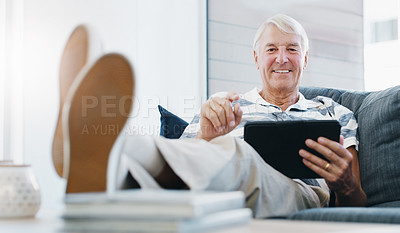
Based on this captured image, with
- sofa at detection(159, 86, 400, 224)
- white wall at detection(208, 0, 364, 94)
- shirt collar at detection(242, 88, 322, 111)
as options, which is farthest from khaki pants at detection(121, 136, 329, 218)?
→ white wall at detection(208, 0, 364, 94)

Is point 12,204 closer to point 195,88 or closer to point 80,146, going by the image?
point 80,146

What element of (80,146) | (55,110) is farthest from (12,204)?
(55,110)

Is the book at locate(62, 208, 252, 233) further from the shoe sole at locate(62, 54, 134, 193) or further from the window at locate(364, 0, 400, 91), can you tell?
the window at locate(364, 0, 400, 91)

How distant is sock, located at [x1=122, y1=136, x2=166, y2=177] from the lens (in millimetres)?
956

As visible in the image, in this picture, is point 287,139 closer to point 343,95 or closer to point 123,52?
point 343,95

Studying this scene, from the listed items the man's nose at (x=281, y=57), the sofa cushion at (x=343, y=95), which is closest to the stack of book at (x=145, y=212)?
the sofa cushion at (x=343, y=95)

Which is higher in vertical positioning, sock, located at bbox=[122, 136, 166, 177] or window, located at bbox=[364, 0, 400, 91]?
window, located at bbox=[364, 0, 400, 91]

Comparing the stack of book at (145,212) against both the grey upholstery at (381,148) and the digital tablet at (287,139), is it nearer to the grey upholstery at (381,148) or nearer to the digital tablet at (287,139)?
the digital tablet at (287,139)

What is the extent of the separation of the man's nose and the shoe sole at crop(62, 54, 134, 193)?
1.34 metres

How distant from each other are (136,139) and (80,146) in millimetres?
154

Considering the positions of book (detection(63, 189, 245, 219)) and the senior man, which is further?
the senior man

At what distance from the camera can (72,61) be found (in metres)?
1.34

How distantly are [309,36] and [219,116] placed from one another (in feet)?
8.47

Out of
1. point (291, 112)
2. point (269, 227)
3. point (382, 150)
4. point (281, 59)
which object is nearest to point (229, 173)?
point (269, 227)
